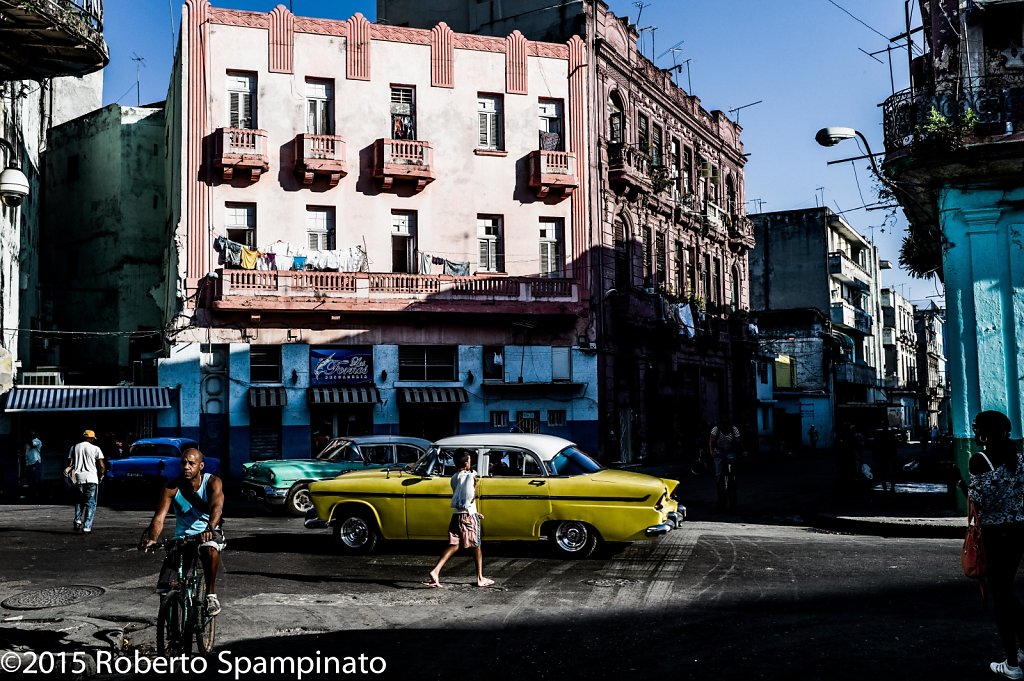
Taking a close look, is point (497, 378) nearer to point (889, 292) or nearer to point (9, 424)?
point (9, 424)

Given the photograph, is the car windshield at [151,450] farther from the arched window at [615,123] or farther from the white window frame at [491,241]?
the arched window at [615,123]

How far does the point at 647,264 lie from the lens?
114 feet

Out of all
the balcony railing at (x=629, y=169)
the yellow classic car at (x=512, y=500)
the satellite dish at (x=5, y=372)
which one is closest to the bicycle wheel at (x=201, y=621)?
the yellow classic car at (x=512, y=500)

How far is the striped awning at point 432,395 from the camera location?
93.2ft

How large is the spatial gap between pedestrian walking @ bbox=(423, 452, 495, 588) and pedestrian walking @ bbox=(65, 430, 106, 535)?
731 centimetres

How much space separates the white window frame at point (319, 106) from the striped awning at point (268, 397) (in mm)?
7978

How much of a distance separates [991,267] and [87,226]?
30.9 m

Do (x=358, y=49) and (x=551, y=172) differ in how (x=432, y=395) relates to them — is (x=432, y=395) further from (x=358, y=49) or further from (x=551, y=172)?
(x=358, y=49)

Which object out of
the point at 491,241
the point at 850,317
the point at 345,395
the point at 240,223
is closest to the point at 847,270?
the point at 850,317

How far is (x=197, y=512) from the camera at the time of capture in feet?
24.0

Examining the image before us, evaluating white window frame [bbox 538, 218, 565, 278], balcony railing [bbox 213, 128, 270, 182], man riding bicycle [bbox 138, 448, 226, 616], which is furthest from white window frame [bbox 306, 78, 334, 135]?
man riding bicycle [bbox 138, 448, 226, 616]

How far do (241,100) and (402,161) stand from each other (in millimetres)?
5103

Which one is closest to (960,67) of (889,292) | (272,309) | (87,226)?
(272,309)

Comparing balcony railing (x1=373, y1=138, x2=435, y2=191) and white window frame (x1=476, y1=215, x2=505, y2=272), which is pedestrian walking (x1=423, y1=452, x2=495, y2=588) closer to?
balcony railing (x1=373, y1=138, x2=435, y2=191)
